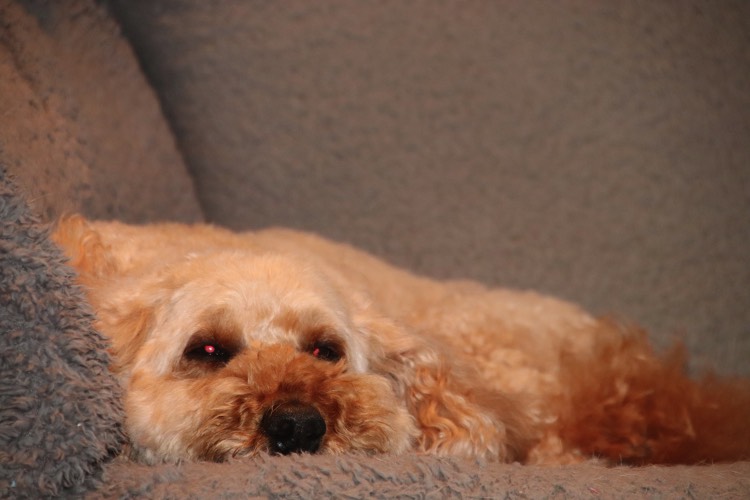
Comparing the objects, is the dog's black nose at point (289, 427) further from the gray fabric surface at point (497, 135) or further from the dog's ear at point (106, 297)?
the gray fabric surface at point (497, 135)

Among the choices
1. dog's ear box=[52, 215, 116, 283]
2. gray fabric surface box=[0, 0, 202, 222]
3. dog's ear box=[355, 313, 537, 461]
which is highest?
gray fabric surface box=[0, 0, 202, 222]

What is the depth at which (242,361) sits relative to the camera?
1.42 meters

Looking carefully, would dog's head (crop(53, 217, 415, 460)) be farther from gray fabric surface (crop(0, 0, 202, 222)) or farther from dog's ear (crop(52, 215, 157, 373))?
gray fabric surface (crop(0, 0, 202, 222))

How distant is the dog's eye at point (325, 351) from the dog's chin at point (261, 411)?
7cm

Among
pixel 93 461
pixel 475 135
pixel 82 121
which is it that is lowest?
pixel 93 461

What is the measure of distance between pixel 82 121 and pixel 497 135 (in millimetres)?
1323

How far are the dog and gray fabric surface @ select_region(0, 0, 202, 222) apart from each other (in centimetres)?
18

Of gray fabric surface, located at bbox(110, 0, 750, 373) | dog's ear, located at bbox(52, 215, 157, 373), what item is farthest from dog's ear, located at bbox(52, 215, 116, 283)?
gray fabric surface, located at bbox(110, 0, 750, 373)

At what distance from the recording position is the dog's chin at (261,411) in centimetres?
126

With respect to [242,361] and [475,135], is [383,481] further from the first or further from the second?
[475,135]

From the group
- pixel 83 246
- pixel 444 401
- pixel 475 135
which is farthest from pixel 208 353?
pixel 475 135

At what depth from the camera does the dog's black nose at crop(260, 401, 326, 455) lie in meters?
1.25

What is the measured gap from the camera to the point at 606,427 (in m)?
1.66

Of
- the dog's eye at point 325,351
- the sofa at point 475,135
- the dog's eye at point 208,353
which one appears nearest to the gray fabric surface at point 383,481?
the dog's eye at point 208,353
